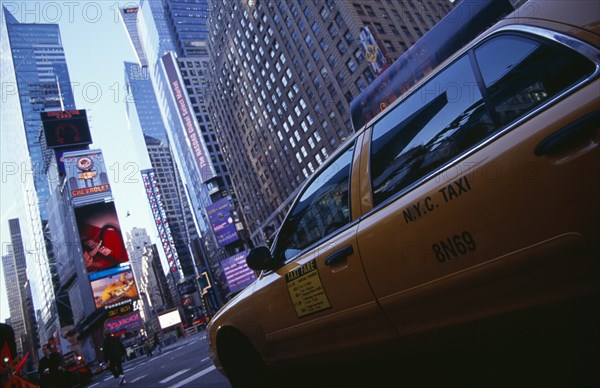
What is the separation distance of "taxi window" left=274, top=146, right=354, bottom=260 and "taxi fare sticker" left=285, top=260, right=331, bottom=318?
9.0 inches

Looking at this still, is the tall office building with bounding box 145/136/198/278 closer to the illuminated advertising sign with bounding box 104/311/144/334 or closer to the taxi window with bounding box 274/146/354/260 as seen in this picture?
the illuminated advertising sign with bounding box 104/311/144/334

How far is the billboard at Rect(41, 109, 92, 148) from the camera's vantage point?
66500mm

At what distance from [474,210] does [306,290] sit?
4.70 feet

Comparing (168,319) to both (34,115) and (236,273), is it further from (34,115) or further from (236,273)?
(34,115)

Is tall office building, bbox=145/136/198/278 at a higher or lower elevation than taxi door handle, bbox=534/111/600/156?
higher

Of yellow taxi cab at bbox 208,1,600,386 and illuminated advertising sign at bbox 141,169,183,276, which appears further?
illuminated advertising sign at bbox 141,169,183,276

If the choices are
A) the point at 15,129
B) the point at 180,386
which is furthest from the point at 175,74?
the point at 180,386

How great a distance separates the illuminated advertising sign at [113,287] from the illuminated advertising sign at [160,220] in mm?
79132

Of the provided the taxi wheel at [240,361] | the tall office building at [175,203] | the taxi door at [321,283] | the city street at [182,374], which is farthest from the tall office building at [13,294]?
the taxi door at [321,283]

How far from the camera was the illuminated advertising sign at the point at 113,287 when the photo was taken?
58719 millimetres

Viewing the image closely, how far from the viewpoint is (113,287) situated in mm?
59688

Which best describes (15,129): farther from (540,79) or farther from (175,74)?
(540,79)

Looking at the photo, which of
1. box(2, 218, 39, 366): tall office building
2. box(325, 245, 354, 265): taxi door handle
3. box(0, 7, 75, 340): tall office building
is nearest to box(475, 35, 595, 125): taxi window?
box(325, 245, 354, 265): taxi door handle

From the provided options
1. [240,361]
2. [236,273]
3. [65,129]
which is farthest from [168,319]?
[240,361]
